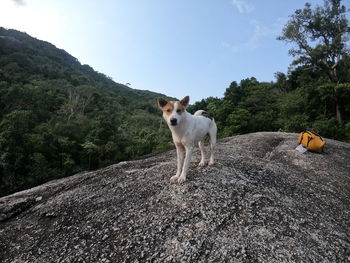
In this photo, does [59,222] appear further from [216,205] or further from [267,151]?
[267,151]

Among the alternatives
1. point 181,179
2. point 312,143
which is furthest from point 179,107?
point 312,143

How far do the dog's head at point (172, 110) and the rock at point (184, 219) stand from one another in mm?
1953

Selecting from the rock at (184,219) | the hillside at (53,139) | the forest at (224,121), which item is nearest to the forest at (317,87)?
the forest at (224,121)

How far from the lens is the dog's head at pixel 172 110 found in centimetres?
572

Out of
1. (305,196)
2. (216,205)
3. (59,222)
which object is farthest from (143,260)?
(305,196)

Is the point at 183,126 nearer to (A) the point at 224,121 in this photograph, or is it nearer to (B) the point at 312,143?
(B) the point at 312,143

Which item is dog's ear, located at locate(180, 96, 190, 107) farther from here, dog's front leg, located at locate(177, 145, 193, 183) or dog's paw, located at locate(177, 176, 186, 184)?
dog's paw, located at locate(177, 176, 186, 184)

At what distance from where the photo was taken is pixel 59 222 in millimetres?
5914

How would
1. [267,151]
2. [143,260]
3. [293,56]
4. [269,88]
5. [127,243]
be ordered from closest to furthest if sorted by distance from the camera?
[143,260] < [127,243] < [267,151] < [293,56] < [269,88]

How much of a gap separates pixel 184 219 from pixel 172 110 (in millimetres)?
2485

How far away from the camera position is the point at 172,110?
5.86 m

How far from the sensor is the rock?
4.74 meters

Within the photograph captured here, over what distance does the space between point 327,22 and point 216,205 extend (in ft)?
136

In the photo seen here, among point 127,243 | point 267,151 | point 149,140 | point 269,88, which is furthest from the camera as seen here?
point 269,88
